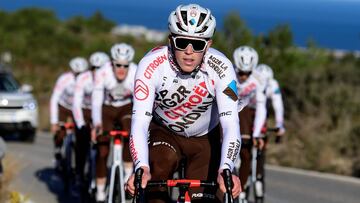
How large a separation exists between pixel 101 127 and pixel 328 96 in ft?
45.1

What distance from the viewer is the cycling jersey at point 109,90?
982cm

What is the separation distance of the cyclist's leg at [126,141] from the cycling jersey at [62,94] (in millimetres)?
3211

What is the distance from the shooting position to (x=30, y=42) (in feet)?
188

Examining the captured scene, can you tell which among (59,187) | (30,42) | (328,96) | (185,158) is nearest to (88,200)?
(59,187)

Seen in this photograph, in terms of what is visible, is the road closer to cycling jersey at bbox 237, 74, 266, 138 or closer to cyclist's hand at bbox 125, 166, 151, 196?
cycling jersey at bbox 237, 74, 266, 138

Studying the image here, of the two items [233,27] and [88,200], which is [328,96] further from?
[88,200]

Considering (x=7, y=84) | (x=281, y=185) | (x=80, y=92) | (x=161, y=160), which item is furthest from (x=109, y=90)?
(x=7, y=84)

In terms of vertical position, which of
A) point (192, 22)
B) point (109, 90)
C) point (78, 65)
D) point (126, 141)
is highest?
point (192, 22)

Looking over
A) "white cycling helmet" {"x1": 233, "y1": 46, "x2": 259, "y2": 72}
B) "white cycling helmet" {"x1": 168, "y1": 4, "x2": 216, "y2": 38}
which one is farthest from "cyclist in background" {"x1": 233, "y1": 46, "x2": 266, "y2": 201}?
"white cycling helmet" {"x1": 168, "y1": 4, "x2": 216, "y2": 38}

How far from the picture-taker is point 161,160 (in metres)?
6.35

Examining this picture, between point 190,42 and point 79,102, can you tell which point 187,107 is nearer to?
point 190,42

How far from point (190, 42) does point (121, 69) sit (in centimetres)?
393

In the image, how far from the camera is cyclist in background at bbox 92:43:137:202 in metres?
9.75

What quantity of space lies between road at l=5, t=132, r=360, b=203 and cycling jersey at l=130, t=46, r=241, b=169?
501cm
